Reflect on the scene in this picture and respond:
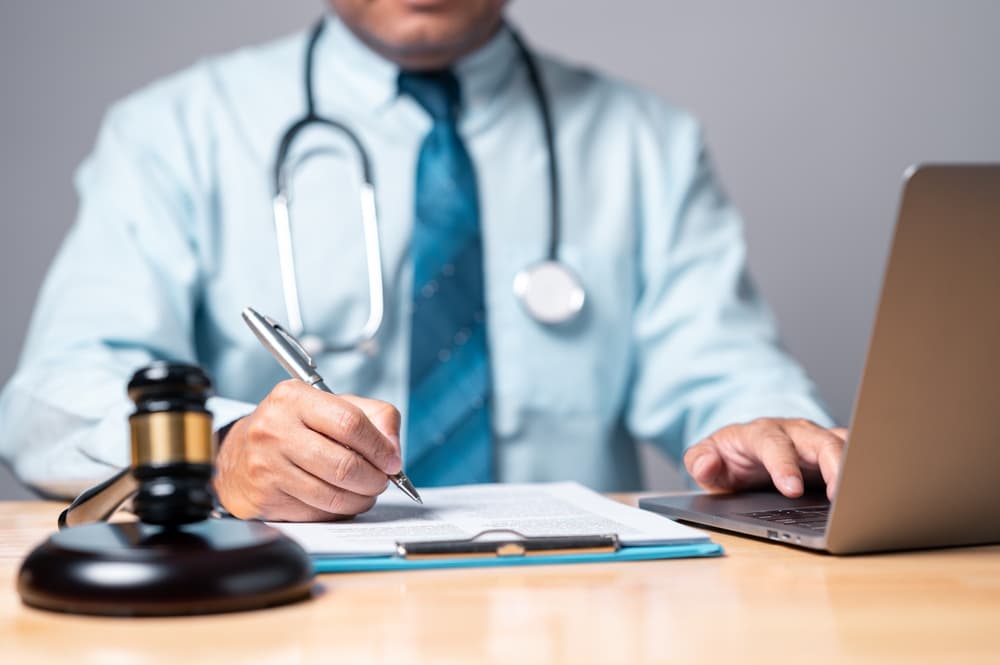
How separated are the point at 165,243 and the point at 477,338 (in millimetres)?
409

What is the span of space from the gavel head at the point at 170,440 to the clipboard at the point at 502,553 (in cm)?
10

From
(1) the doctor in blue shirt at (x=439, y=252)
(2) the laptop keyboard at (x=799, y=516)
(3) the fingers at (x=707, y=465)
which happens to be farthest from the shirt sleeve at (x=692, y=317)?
(2) the laptop keyboard at (x=799, y=516)

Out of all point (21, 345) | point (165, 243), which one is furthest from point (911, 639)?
point (21, 345)

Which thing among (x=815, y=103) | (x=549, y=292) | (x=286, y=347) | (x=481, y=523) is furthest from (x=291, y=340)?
(x=815, y=103)

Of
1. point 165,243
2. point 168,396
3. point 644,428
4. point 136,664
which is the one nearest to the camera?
point 136,664

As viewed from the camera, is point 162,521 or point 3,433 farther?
point 3,433

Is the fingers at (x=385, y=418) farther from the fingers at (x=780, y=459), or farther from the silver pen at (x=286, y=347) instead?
the fingers at (x=780, y=459)

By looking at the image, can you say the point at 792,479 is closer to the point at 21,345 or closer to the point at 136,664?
the point at 136,664

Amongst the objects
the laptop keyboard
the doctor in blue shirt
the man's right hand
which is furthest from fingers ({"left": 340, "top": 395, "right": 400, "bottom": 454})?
the doctor in blue shirt

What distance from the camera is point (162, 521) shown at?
1.81 feet

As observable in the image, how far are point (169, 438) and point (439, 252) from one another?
95 centimetres

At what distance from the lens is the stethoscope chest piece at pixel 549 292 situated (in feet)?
4.91

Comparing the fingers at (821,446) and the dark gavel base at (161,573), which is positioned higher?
Answer: the dark gavel base at (161,573)

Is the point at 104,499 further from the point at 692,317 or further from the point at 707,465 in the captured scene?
the point at 692,317
